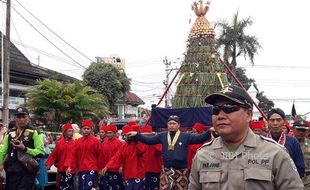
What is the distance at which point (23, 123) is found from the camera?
779cm

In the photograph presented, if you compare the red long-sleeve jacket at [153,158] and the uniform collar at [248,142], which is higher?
the uniform collar at [248,142]

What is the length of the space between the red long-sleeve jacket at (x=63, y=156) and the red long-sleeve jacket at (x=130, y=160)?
1033 mm

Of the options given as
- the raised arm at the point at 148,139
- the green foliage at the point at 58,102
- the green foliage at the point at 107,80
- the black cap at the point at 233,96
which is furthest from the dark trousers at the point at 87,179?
the green foliage at the point at 107,80

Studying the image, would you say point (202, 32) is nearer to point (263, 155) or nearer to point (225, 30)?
point (263, 155)

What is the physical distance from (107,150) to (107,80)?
22.3 meters

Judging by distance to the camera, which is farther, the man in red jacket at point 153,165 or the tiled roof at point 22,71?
the tiled roof at point 22,71

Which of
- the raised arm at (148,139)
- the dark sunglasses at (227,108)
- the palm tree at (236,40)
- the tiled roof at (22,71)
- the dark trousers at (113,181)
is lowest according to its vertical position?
the dark trousers at (113,181)

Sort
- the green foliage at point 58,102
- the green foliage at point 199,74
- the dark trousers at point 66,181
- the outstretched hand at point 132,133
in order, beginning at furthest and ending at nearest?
the green foliage at point 58,102 → the green foliage at point 199,74 → the dark trousers at point 66,181 → the outstretched hand at point 132,133

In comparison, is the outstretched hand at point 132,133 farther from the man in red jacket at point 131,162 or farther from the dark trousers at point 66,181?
the dark trousers at point 66,181

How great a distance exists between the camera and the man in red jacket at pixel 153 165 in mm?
10664

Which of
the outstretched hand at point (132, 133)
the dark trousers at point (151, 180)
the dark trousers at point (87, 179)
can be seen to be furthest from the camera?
the dark trousers at point (87, 179)

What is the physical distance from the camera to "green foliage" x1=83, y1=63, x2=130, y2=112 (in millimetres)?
33625

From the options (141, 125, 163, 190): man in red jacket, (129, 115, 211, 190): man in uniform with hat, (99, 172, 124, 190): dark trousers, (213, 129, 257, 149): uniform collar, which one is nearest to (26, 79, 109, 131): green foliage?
(99, 172, 124, 190): dark trousers

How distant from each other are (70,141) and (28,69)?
16.0 meters
